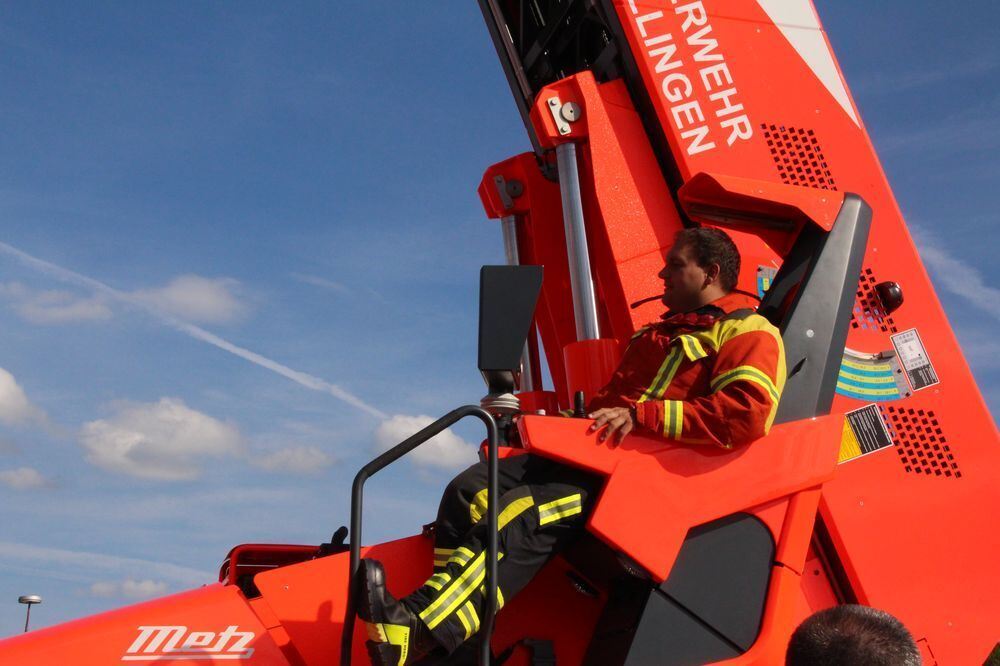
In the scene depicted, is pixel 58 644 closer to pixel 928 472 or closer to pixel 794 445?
pixel 794 445

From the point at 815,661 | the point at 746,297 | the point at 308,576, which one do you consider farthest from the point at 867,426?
the point at 815,661

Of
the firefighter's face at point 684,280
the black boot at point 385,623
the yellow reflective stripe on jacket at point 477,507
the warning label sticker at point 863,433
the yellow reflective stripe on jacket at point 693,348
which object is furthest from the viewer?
the warning label sticker at point 863,433

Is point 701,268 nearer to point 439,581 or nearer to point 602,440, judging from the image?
point 602,440

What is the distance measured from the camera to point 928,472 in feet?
12.8

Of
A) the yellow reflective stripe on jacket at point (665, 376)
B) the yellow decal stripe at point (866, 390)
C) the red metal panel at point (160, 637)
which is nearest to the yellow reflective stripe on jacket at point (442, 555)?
the red metal panel at point (160, 637)

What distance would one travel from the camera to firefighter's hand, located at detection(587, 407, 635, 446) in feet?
10.4

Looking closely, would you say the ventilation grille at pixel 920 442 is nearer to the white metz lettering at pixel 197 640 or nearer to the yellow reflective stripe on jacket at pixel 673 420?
the yellow reflective stripe on jacket at pixel 673 420

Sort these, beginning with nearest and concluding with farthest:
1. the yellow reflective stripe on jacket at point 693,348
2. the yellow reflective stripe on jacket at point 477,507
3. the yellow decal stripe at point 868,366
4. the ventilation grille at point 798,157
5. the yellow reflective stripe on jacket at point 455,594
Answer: the yellow reflective stripe on jacket at point 455,594
the yellow reflective stripe on jacket at point 477,507
the yellow reflective stripe on jacket at point 693,348
the yellow decal stripe at point 868,366
the ventilation grille at point 798,157

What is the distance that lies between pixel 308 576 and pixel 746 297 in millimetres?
1916

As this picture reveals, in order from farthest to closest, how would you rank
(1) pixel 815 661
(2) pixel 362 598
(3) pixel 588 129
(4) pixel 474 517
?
(3) pixel 588 129 < (4) pixel 474 517 < (2) pixel 362 598 < (1) pixel 815 661

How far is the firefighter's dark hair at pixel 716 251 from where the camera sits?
3717 millimetres

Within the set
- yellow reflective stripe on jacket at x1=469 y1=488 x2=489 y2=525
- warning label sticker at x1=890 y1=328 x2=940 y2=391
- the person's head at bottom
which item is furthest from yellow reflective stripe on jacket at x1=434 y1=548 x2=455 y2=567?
warning label sticker at x1=890 y1=328 x2=940 y2=391

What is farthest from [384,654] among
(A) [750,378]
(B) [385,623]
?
(A) [750,378]

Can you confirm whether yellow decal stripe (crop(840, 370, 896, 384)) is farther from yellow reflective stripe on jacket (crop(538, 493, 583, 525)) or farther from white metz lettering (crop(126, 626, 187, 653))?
white metz lettering (crop(126, 626, 187, 653))
